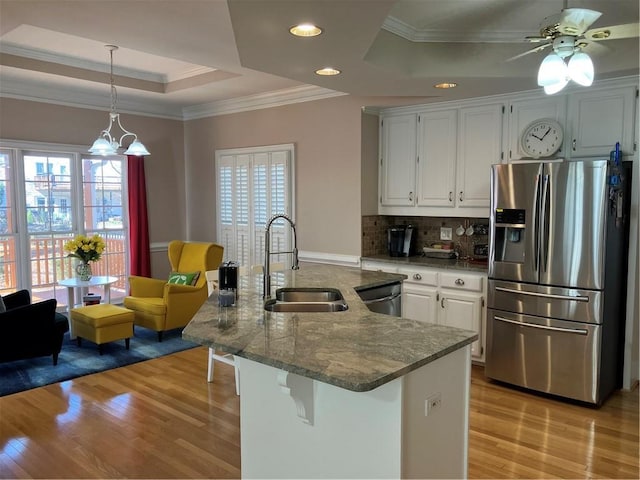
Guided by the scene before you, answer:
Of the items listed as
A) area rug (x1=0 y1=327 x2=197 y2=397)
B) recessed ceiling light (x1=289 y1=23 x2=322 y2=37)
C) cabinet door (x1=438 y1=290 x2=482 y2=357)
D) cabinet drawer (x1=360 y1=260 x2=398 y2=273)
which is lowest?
area rug (x1=0 y1=327 x2=197 y2=397)

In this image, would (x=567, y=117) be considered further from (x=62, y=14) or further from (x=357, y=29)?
(x=62, y=14)

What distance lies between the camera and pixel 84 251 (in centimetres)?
542

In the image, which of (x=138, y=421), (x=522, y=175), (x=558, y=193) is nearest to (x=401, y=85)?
(x=522, y=175)

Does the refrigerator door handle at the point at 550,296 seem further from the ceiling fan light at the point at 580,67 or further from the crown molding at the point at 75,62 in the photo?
the crown molding at the point at 75,62

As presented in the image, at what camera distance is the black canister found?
273 cm

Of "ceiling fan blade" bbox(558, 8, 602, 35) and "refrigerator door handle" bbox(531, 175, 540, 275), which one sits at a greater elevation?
"ceiling fan blade" bbox(558, 8, 602, 35)

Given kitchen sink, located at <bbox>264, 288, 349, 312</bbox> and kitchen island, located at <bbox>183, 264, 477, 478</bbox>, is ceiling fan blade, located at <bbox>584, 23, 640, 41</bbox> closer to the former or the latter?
kitchen island, located at <bbox>183, 264, 477, 478</bbox>

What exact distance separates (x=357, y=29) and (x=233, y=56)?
1.51m

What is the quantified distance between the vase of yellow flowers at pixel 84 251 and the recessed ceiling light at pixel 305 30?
3790 millimetres

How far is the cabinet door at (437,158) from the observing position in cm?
480

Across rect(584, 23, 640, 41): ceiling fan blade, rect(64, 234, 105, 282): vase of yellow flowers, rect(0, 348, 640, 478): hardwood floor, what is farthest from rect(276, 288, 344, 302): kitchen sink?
rect(64, 234, 105, 282): vase of yellow flowers

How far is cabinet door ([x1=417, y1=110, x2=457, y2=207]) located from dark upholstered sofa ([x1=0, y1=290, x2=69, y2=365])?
3650 mm

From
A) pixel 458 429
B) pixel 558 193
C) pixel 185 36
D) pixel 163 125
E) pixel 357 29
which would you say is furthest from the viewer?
pixel 163 125

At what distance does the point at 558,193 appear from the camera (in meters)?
3.75
